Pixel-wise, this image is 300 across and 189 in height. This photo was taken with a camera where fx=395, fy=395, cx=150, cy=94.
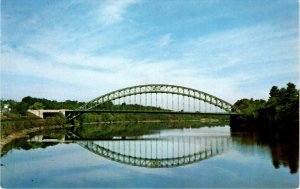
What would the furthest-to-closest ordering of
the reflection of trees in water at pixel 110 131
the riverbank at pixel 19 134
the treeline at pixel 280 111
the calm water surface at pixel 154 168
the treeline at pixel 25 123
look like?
1. the reflection of trees in water at pixel 110 131
2. the treeline at pixel 280 111
3. the treeline at pixel 25 123
4. the riverbank at pixel 19 134
5. the calm water surface at pixel 154 168

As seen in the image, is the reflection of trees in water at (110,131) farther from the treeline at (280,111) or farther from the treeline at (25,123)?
the treeline at (280,111)

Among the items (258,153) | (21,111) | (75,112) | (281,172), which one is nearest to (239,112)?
(75,112)

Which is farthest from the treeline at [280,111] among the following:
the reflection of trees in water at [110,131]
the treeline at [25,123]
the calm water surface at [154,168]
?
the treeline at [25,123]

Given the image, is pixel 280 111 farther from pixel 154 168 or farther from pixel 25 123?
pixel 25 123

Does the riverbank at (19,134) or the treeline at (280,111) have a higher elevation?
the treeline at (280,111)

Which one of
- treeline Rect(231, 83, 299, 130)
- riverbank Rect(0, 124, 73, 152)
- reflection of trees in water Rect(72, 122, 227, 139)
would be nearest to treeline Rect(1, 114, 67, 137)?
riverbank Rect(0, 124, 73, 152)

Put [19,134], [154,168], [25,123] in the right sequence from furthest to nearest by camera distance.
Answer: [25,123], [19,134], [154,168]

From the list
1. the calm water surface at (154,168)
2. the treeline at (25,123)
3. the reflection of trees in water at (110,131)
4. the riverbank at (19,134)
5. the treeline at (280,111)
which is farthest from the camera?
the reflection of trees in water at (110,131)

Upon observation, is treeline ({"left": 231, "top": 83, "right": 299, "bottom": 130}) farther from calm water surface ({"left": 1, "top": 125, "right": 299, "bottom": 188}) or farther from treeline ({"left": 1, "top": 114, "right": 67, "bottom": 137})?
treeline ({"left": 1, "top": 114, "right": 67, "bottom": 137})

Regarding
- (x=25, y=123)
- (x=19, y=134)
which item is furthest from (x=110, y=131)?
(x=19, y=134)

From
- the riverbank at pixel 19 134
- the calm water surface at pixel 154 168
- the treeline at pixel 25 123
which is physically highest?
the treeline at pixel 25 123

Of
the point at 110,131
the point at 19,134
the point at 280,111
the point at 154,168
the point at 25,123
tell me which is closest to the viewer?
the point at 154,168
